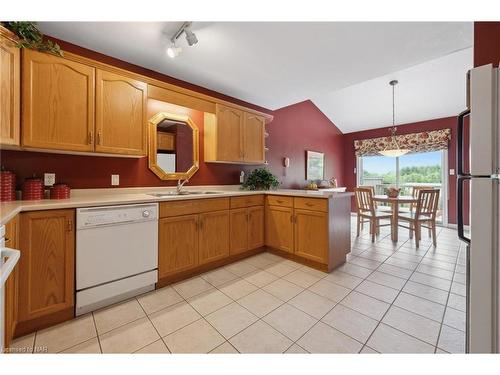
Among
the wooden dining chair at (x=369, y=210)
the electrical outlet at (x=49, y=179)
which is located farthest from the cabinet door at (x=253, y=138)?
the electrical outlet at (x=49, y=179)

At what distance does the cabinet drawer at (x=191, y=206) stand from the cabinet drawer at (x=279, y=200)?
0.67 m

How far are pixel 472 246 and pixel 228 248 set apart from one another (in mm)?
2077

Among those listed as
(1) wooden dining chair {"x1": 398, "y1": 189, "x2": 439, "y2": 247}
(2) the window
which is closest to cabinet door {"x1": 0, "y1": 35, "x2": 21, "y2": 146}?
(1) wooden dining chair {"x1": 398, "y1": 189, "x2": 439, "y2": 247}

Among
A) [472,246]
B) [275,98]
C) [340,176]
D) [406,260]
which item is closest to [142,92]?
[275,98]

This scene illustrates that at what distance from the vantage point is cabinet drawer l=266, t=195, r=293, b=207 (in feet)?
8.87

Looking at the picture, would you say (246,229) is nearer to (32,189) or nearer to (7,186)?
(32,189)

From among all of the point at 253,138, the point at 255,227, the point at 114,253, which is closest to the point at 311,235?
the point at 255,227

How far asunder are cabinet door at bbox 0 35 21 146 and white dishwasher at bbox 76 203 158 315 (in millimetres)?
705

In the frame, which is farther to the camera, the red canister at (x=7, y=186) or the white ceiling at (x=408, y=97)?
the white ceiling at (x=408, y=97)

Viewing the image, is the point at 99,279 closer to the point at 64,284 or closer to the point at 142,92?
the point at 64,284

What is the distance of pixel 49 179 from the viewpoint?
1.91 m

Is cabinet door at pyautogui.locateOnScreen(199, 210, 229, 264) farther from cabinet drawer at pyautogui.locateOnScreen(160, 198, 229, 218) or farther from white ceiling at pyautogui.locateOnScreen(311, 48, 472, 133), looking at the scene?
white ceiling at pyautogui.locateOnScreen(311, 48, 472, 133)

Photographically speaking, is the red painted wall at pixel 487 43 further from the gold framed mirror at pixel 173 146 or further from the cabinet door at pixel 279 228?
the gold framed mirror at pixel 173 146

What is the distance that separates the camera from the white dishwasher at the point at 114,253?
1.60m
